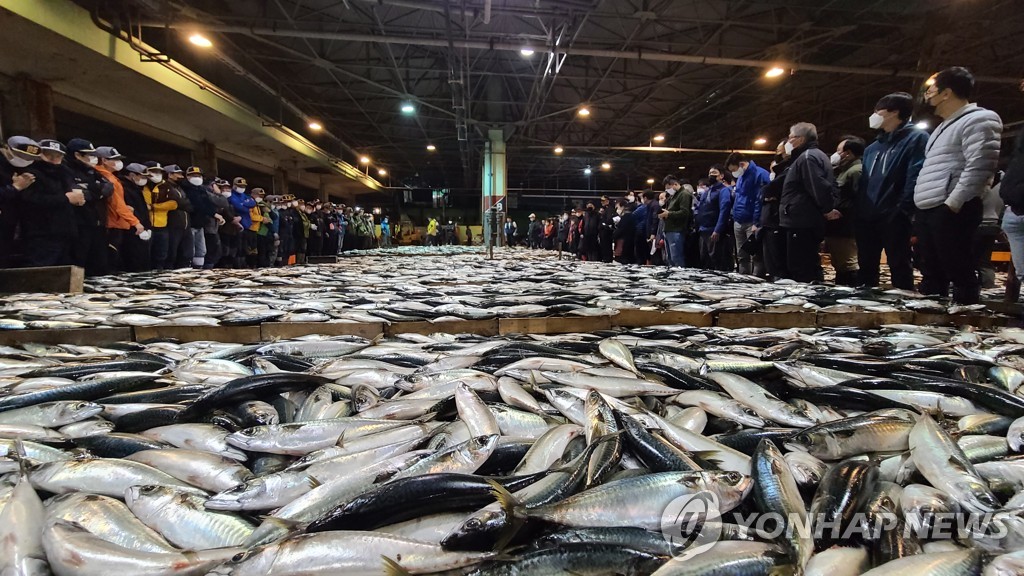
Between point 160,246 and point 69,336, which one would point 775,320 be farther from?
A: point 160,246

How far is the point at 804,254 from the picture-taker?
19.5 ft

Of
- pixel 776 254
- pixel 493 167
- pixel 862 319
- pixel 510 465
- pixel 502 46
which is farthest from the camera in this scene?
pixel 493 167

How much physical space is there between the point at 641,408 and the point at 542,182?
4480 cm

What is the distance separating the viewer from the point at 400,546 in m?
1.03

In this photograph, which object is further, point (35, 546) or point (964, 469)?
point (964, 469)

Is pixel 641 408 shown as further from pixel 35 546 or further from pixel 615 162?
pixel 615 162

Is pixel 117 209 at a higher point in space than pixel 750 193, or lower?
lower

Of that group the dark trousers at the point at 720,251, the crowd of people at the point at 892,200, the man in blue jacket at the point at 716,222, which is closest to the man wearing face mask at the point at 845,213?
the crowd of people at the point at 892,200

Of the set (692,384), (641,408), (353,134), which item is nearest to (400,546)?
(641,408)

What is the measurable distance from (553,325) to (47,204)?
7.14m

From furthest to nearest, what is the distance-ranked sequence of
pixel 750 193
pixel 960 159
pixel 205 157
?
pixel 205 157 → pixel 750 193 → pixel 960 159

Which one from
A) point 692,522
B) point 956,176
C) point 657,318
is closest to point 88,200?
point 657,318

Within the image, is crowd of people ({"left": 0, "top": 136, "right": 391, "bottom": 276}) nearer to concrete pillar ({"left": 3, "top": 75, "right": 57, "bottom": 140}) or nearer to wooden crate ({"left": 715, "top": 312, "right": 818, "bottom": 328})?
concrete pillar ({"left": 3, "top": 75, "right": 57, "bottom": 140})

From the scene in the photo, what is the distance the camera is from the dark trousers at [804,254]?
5.82m
